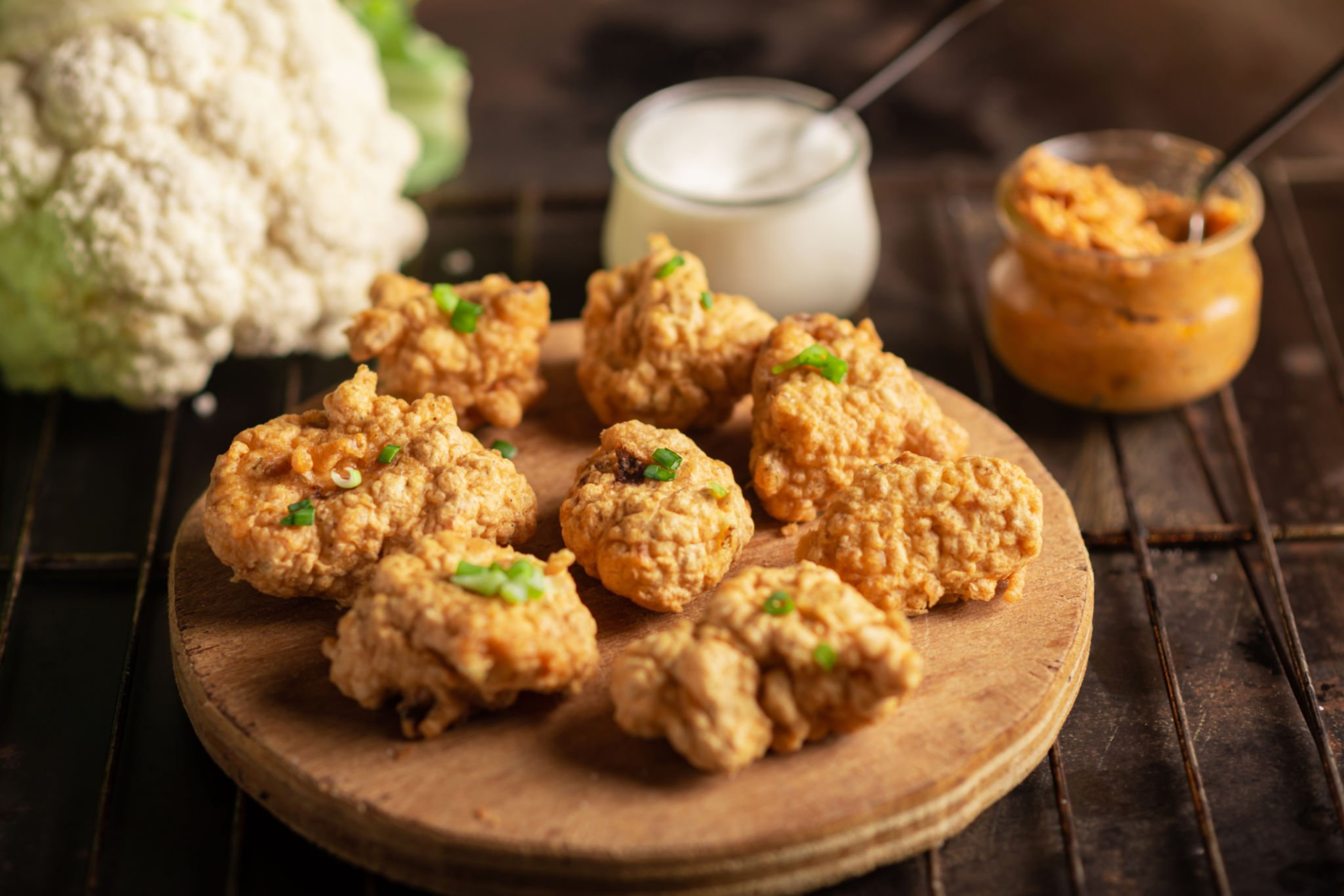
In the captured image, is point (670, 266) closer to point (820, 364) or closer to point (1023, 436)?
point (820, 364)

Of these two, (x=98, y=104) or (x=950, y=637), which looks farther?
(x=98, y=104)

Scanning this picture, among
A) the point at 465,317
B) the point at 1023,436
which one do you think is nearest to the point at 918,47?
the point at 1023,436

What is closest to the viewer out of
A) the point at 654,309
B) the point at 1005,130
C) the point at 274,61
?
the point at 654,309

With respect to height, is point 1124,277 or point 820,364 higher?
point 820,364

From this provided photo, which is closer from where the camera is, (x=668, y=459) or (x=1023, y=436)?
(x=668, y=459)

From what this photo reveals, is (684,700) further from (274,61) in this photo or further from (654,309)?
(274,61)

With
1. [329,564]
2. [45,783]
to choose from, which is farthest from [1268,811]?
[45,783]

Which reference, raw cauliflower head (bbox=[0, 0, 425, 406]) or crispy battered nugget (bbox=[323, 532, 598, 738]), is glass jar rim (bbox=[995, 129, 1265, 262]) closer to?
crispy battered nugget (bbox=[323, 532, 598, 738])
